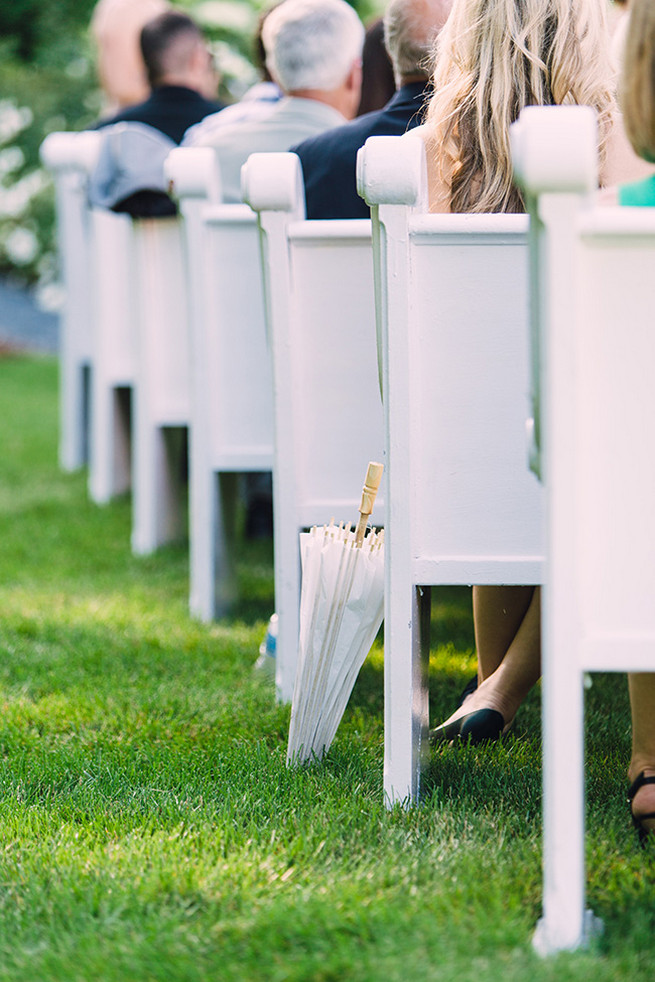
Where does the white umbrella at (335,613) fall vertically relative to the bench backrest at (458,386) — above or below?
below

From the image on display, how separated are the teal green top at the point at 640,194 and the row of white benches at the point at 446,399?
0.55ft

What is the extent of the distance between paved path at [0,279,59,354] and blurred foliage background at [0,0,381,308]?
2277mm

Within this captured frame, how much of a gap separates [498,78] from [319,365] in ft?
2.52

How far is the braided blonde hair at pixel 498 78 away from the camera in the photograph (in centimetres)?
256

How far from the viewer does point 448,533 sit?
233 cm

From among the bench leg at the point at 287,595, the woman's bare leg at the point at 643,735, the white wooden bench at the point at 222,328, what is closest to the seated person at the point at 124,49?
the white wooden bench at the point at 222,328

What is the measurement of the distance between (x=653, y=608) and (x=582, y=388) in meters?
0.32

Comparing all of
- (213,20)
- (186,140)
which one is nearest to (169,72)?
(186,140)

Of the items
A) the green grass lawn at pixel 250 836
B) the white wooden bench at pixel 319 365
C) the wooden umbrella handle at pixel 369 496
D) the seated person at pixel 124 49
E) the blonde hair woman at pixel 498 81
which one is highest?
the seated person at pixel 124 49

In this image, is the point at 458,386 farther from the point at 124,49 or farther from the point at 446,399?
the point at 124,49

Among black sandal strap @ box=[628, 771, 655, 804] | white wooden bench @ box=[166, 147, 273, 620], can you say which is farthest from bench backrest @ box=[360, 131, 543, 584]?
white wooden bench @ box=[166, 147, 273, 620]

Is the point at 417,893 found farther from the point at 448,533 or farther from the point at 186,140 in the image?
the point at 186,140

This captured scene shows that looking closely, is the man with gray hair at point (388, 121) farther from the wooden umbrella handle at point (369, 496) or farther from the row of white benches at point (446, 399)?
the wooden umbrella handle at point (369, 496)

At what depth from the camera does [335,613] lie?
2502mm
